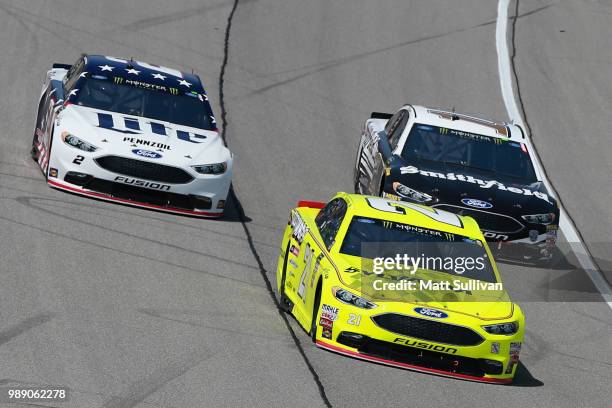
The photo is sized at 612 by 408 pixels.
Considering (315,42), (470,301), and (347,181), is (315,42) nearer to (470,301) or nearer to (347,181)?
(347,181)

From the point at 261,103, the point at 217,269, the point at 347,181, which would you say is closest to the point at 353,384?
the point at 217,269

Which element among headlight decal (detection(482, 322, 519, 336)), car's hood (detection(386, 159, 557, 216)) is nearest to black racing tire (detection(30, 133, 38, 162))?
car's hood (detection(386, 159, 557, 216))

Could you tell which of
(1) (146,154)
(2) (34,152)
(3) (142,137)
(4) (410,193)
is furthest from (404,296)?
(2) (34,152)

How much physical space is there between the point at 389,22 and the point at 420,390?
17765 mm

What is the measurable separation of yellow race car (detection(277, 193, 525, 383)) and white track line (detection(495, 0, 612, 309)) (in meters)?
3.66

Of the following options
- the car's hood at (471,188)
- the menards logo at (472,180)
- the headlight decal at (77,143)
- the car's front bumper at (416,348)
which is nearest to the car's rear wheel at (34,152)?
the headlight decal at (77,143)

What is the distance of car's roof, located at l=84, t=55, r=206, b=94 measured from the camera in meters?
17.9

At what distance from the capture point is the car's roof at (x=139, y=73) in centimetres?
1792

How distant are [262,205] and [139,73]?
2.33 metres

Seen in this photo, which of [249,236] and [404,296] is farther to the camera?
[249,236]

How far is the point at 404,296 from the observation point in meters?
11.9

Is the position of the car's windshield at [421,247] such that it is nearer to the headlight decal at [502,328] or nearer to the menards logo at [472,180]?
the headlight decal at [502,328]

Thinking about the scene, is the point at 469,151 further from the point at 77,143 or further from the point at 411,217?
the point at 77,143

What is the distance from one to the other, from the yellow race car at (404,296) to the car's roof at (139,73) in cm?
527
